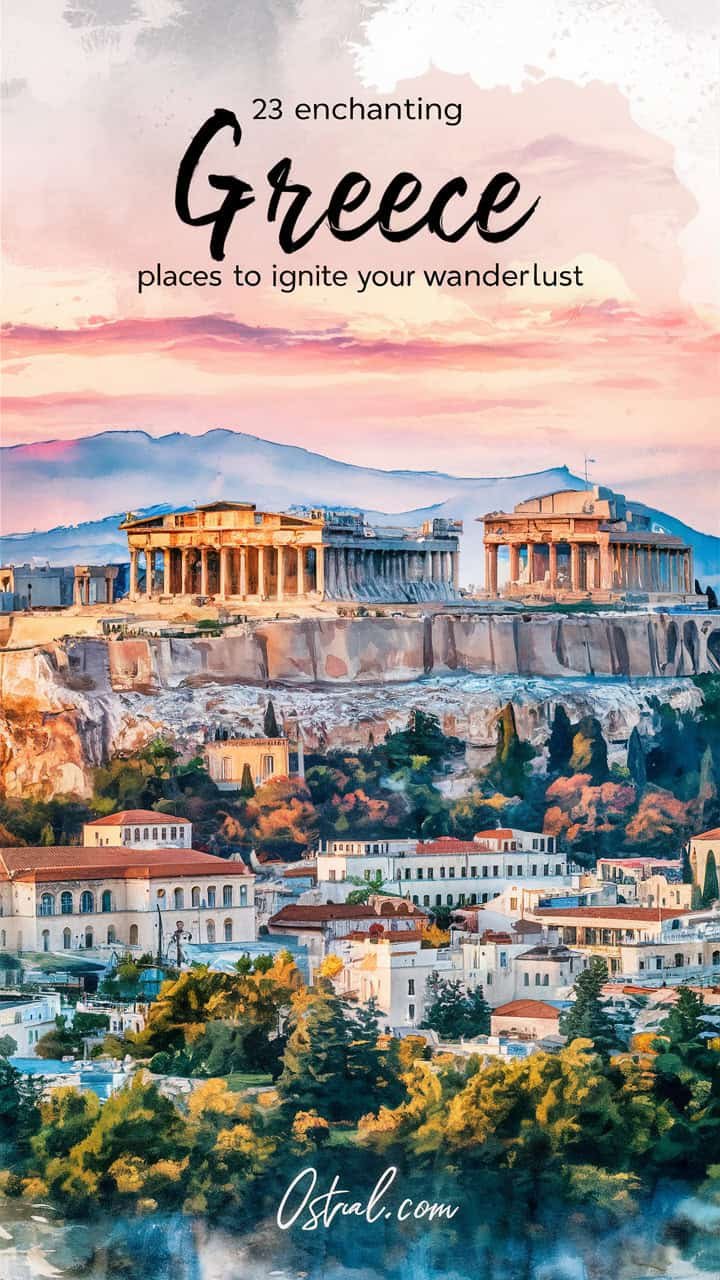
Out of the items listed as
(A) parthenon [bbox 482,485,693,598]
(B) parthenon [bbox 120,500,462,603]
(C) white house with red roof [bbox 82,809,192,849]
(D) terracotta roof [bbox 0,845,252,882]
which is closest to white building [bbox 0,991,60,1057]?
(D) terracotta roof [bbox 0,845,252,882]

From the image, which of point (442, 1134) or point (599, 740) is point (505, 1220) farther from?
point (599, 740)

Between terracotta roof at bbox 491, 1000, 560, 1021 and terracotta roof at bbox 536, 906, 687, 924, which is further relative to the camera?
terracotta roof at bbox 536, 906, 687, 924

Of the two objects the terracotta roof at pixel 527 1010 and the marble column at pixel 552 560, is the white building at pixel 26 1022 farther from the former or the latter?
the marble column at pixel 552 560

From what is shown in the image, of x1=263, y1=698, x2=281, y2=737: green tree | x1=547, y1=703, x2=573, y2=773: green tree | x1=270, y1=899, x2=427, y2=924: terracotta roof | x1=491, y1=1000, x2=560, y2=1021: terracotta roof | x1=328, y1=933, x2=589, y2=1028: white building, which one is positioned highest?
x1=263, y1=698, x2=281, y2=737: green tree

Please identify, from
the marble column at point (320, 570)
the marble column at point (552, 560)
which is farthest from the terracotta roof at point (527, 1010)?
the marble column at point (552, 560)

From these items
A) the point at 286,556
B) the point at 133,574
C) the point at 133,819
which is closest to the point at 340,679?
the point at 286,556

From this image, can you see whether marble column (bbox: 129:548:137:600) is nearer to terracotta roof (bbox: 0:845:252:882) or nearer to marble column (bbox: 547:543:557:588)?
terracotta roof (bbox: 0:845:252:882)
